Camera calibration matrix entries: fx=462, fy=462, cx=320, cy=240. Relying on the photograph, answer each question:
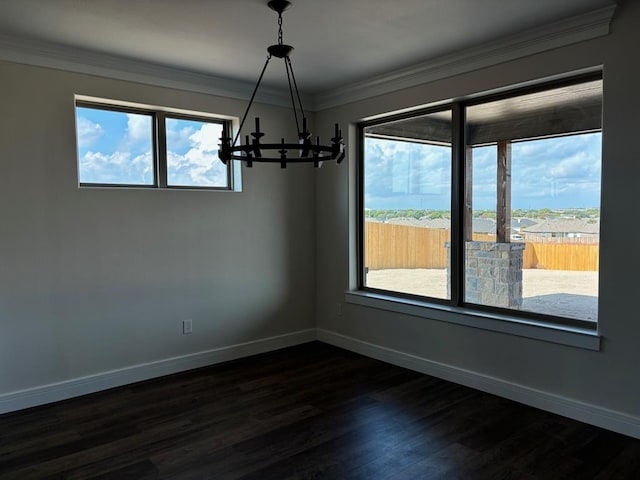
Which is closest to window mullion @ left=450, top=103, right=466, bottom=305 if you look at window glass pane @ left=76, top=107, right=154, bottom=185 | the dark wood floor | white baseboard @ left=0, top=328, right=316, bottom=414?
the dark wood floor

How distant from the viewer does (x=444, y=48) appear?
3475mm

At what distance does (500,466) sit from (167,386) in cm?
258

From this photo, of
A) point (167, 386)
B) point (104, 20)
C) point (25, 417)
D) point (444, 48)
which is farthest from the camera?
point (167, 386)

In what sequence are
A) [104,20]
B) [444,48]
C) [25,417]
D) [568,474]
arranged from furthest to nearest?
1. [444,48]
2. [25,417]
3. [104,20]
4. [568,474]

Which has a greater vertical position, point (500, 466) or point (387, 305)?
point (387, 305)

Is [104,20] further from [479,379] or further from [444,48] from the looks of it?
[479,379]

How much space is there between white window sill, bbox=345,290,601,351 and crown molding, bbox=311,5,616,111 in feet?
6.25

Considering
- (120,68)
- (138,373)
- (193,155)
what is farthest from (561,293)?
(120,68)

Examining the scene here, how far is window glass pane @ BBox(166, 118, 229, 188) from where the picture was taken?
416 centimetres

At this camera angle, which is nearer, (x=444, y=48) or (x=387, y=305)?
(x=444, y=48)

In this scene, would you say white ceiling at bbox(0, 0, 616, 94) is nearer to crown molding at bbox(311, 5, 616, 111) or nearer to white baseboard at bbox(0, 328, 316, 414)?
crown molding at bbox(311, 5, 616, 111)

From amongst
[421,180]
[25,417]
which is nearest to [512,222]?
[421,180]

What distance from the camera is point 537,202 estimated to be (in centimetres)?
341

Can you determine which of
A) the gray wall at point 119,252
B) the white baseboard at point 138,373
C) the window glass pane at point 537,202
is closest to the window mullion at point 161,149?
the gray wall at point 119,252
